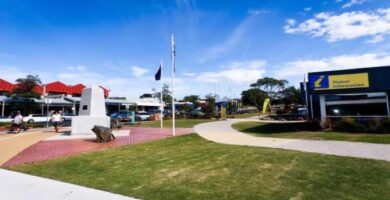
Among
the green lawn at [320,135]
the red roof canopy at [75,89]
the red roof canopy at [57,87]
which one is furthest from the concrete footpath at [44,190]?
the red roof canopy at [75,89]

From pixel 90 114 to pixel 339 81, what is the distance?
15.7 metres

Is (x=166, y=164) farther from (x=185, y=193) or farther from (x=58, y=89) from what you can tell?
(x=58, y=89)

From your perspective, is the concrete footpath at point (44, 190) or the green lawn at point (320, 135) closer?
the concrete footpath at point (44, 190)

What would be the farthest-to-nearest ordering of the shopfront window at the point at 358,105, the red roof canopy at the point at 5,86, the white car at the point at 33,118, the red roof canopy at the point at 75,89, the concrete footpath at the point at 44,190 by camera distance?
the red roof canopy at the point at 75,89, the red roof canopy at the point at 5,86, the white car at the point at 33,118, the shopfront window at the point at 358,105, the concrete footpath at the point at 44,190

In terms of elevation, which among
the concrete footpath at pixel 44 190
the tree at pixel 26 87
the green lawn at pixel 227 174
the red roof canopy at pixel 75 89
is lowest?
the concrete footpath at pixel 44 190

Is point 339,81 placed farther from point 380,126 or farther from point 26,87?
point 26,87

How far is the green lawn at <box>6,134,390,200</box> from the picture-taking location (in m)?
5.43

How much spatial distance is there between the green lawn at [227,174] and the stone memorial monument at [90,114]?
320 inches

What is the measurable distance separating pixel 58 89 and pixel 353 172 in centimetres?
6417

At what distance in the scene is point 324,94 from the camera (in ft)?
59.7

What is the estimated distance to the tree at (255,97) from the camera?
3331 inches

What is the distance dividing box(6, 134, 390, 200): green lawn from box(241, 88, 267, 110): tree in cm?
7679

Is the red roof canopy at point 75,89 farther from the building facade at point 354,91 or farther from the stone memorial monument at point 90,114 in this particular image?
the building facade at point 354,91

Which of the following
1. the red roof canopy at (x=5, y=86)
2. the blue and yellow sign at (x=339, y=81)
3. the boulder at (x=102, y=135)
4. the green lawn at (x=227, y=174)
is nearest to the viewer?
the green lawn at (x=227, y=174)
